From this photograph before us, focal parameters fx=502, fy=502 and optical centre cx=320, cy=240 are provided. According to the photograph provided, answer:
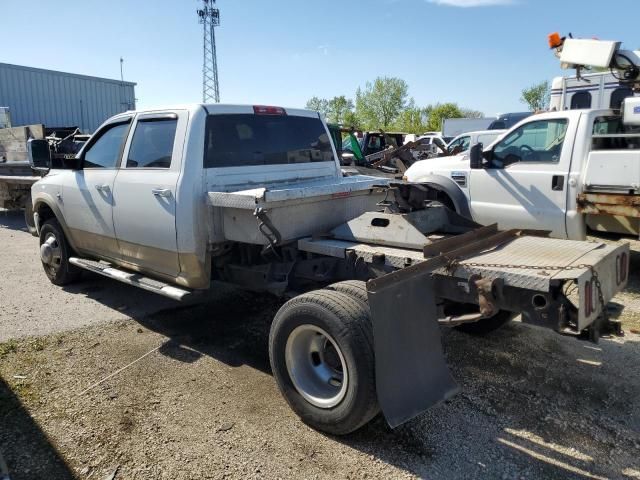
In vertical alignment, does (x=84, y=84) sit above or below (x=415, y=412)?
above

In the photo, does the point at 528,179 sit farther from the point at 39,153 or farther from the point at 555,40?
the point at 39,153

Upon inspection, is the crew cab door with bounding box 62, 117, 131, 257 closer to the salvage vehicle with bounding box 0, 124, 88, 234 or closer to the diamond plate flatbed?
the diamond plate flatbed

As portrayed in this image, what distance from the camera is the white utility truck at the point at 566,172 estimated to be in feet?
19.0

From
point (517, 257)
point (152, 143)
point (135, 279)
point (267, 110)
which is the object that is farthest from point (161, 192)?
point (517, 257)

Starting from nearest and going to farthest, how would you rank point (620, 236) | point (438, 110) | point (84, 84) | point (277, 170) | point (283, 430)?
point (283, 430) < point (277, 170) < point (620, 236) < point (84, 84) < point (438, 110)

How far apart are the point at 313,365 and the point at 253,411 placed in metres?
0.53

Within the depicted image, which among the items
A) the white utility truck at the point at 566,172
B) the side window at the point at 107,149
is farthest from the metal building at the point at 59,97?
the white utility truck at the point at 566,172

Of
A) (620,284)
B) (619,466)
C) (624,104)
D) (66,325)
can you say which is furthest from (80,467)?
(624,104)

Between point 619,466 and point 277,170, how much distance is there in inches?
132

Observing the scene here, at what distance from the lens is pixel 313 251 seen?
149 inches

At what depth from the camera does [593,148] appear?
613 centimetres

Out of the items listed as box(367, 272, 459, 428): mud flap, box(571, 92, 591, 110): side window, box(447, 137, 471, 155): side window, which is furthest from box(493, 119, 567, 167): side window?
box(447, 137, 471, 155): side window

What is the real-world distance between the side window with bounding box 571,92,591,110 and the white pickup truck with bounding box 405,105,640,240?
4.70 m

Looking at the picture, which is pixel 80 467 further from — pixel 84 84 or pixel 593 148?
pixel 84 84
